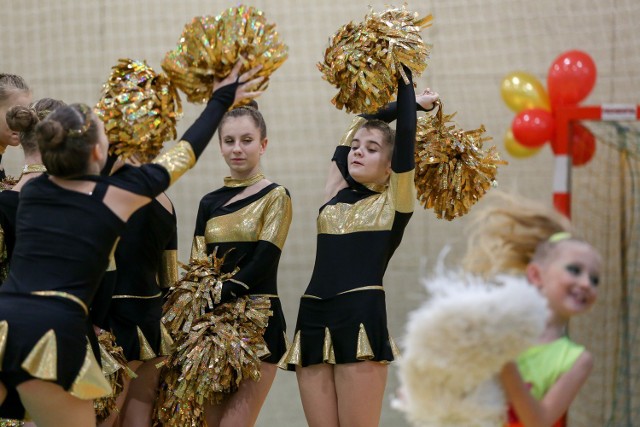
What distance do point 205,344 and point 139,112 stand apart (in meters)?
0.98

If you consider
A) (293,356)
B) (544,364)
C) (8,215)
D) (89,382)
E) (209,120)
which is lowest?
(293,356)

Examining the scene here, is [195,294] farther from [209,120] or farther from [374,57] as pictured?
[374,57]

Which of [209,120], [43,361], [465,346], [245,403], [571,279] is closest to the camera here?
[465,346]

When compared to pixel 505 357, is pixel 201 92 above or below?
above

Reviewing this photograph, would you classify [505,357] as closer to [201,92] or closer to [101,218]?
[101,218]

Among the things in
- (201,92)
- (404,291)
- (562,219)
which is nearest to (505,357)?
(562,219)

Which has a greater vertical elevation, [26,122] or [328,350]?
[26,122]

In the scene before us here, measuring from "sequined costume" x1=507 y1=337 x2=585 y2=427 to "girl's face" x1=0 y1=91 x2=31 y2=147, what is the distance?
7.78 ft

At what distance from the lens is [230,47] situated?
108 inches

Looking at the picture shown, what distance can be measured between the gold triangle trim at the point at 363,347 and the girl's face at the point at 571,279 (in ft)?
3.50

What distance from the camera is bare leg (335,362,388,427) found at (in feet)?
10.4

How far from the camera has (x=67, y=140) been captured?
8.20ft

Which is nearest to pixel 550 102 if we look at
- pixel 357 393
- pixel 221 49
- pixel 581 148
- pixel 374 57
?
pixel 581 148

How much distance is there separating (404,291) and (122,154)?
293 cm
